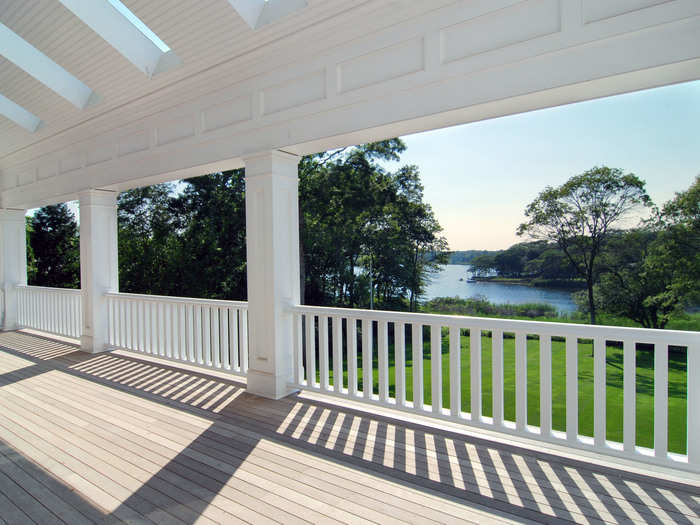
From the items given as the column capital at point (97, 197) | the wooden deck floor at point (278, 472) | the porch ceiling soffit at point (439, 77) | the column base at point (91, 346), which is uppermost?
the porch ceiling soffit at point (439, 77)

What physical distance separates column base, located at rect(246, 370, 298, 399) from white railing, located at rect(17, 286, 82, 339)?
377 centimetres

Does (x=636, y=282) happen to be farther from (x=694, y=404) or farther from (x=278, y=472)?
(x=278, y=472)

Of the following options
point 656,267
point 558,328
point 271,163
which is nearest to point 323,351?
point 271,163

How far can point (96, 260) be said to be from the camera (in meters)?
5.29

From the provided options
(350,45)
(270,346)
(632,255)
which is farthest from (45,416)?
(632,255)

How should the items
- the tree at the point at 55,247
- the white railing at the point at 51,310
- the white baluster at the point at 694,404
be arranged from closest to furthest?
the white baluster at the point at 694,404 < the white railing at the point at 51,310 < the tree at the point at 55,247

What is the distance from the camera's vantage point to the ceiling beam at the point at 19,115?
16.9 feet

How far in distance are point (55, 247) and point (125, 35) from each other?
1232 cm

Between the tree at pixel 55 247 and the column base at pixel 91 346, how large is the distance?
9.32m

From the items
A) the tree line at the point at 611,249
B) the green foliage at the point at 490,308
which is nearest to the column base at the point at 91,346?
the green foliage at the point at 490,308

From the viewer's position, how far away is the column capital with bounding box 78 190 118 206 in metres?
5.20

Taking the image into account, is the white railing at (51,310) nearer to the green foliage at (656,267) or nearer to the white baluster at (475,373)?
the white baluster at (475,373)

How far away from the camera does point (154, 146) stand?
4.36 metres

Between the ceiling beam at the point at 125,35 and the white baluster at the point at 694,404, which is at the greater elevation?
the ceiling beam at the point at 125,35
